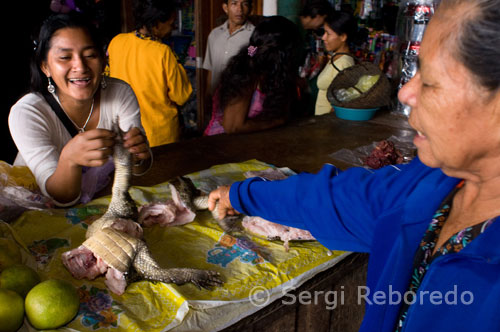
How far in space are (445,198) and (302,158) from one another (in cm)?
167

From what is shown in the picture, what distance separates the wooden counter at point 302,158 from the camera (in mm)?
1564

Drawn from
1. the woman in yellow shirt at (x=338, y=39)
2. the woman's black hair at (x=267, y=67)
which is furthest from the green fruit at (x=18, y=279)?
the woman in yellow shirt at (x=338, y=39)

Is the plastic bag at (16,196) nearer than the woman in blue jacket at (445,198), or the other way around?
the woman in blue jacket at (445,198)

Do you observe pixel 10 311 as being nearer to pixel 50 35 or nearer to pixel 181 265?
pixel 181 265

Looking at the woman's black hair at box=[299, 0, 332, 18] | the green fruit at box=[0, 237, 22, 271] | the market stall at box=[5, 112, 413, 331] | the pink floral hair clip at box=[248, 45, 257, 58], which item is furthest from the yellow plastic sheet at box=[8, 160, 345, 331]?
the woman's black hair at box=[299, 0, 332, 18]

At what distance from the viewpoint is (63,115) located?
6.67 feet

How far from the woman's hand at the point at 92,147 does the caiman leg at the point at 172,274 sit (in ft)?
1.53

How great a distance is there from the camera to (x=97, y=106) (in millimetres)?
2172

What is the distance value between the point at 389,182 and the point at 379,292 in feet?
1.18

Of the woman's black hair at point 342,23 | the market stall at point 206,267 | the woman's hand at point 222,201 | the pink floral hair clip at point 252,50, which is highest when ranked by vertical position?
the woman's black hair at point 342,23

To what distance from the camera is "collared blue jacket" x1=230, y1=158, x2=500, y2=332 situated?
0.83 metres

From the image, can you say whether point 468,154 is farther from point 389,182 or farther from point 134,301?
point 134,301

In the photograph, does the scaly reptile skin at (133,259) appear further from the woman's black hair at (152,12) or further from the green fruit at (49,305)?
the woman's black hair at (152,12)

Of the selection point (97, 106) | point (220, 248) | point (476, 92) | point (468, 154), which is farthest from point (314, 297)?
point (97, 106)
